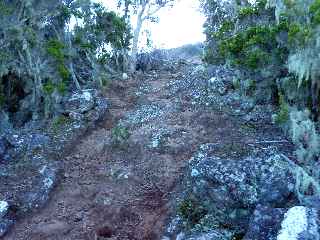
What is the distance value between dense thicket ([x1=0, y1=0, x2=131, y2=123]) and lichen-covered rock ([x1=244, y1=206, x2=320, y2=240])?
9.18 metres

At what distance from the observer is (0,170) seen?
12.2 metres

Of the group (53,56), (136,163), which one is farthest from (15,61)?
(136,163)

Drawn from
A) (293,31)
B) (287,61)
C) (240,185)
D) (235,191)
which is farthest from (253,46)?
(235,191)

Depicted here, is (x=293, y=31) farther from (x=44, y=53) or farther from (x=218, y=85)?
(x=44, y=53)

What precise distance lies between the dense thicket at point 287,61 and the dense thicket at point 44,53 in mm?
5383

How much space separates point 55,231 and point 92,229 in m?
0.74

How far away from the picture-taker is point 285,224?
7.29 metres

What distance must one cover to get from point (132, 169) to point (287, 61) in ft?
14.4

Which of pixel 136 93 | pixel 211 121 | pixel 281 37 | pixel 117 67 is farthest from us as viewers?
pixel 117 67

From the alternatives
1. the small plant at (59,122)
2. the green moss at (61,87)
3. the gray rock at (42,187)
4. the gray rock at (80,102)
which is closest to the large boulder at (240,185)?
the gray rock at (42,187)

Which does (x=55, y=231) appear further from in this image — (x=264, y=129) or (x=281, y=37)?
(x=281, y=37)

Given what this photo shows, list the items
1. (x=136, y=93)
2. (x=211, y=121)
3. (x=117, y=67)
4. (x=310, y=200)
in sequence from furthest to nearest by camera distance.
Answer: (x=117, y=67) < (x=136, y=93) < (x=211, y=121) < (x=310, y=200)

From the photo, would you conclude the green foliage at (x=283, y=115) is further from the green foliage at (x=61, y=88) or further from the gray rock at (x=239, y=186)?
the green foliage at (x=61, y=88)

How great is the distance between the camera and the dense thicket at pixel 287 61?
10609 millimetres
